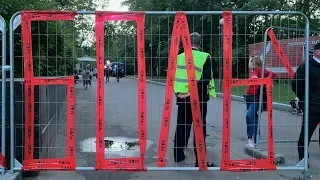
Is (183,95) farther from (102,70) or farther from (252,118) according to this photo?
(252,118)

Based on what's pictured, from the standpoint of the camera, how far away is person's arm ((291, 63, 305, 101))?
19.4 ft

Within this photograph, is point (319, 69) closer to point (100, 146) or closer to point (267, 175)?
point (267, 175)

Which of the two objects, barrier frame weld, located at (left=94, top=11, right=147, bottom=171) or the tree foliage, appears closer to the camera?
barrier frame weld, located at (left=94, top=11, right=147, bottom=171)

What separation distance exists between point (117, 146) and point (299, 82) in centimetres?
364

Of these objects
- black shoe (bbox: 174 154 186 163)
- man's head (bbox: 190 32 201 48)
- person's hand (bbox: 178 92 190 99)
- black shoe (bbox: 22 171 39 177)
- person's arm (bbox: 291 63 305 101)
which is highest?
man's head (bbox: 190 32 201 48)

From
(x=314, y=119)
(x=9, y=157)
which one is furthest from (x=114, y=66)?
(x=314, y=119)

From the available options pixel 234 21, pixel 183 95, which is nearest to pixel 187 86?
pixel 183 95

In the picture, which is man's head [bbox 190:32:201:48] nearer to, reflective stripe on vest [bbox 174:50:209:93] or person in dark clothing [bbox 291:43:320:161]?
reflective stripe on vest [bbox 174:50:209:93]

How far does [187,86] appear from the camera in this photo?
19.3ft

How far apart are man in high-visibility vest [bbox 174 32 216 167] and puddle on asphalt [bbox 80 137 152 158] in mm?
1140

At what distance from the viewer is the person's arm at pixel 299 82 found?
19.4 ft

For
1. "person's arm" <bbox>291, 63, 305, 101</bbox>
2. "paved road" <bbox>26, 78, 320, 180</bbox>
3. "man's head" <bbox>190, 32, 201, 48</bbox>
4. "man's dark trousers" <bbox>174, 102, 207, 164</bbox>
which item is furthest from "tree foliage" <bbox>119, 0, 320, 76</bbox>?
"paved road" <bbox>26, 78, 320, 180</bbox>

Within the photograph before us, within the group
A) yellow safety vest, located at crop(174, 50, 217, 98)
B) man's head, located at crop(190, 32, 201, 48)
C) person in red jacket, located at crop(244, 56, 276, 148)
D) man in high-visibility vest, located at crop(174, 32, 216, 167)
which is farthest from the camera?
person in red jacket, located at crop(244, 56, 276, 148)

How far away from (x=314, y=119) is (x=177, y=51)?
236cm
